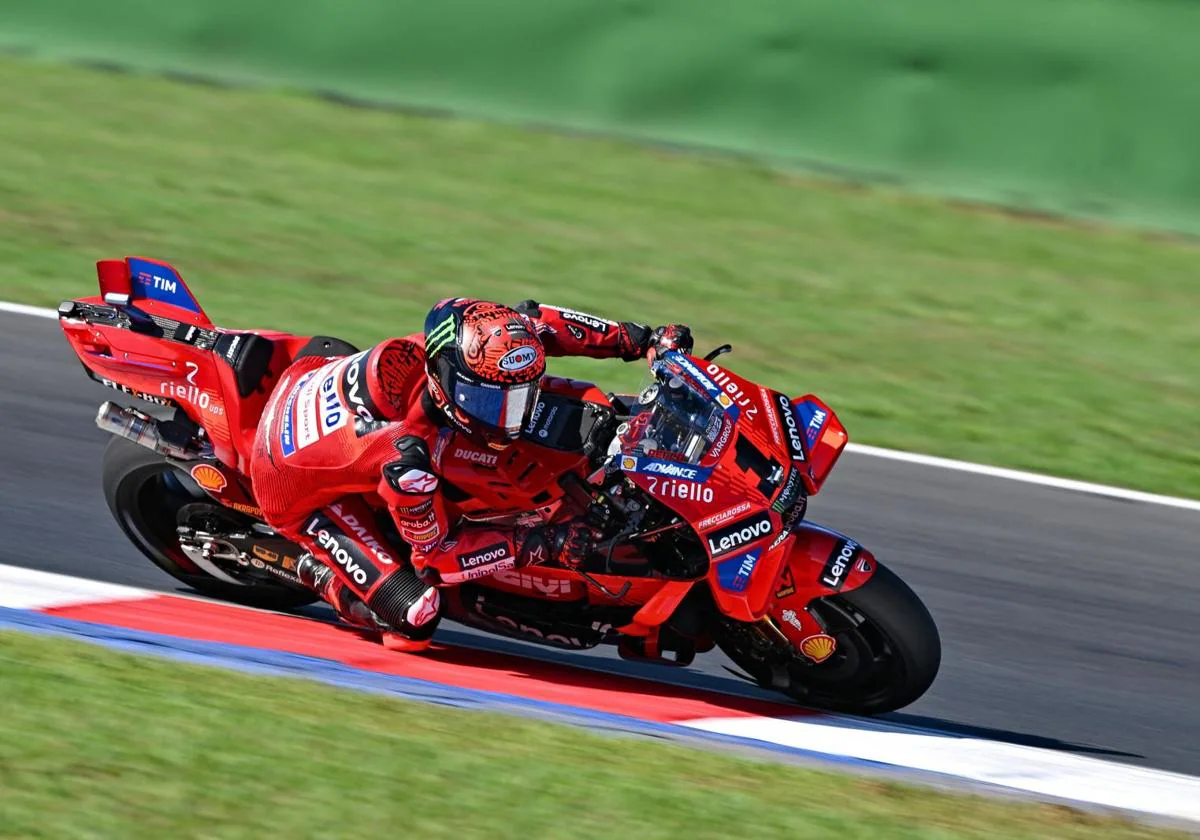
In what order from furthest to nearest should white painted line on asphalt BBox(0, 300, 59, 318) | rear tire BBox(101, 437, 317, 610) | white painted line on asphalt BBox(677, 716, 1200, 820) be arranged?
white painted line on asphalt BBox(0, 300, 59, 318) → rear tire BBox(101, 437, 317, 610) → white painted line on asphalt BBox(677, 716, 1200, 820)

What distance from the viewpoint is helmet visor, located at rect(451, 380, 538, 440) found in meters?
5.40

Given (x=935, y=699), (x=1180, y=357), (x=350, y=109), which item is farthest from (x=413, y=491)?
(x=350, y=109)

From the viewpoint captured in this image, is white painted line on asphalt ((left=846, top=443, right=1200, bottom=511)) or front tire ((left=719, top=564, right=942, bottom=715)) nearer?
front tire ((left=719, top=564, right=942, bottom=715))

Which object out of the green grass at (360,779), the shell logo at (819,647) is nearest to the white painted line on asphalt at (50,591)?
the green grass at (360,779)

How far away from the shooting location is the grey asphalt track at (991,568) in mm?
6340

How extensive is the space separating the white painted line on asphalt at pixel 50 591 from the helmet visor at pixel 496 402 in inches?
71.5

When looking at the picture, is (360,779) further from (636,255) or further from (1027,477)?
(636,255)

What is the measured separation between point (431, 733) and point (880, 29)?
820cm

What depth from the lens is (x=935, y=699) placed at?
21.0 ft

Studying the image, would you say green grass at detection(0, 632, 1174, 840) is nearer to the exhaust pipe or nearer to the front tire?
the front tire

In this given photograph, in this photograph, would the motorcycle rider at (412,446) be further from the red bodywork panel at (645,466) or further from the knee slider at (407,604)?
the red bodywork panel at (645,466)

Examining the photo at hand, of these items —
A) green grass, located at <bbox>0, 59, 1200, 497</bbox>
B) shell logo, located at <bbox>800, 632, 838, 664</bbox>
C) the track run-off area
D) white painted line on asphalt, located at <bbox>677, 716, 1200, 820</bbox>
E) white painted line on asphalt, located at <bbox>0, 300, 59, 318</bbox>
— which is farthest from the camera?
green grass, located at <bbox>0, 59, 1200, 497</bbox>

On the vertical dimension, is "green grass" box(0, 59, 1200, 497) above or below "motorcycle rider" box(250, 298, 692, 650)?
above

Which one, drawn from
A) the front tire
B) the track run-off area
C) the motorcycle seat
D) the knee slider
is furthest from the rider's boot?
the front tire
